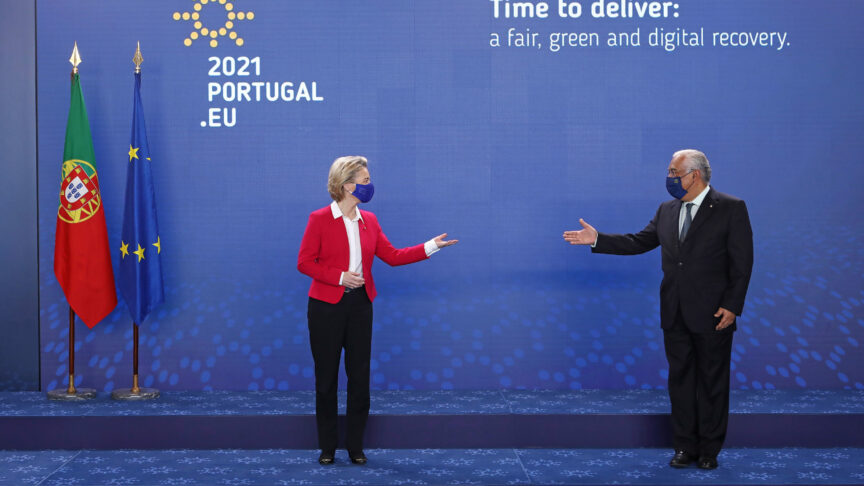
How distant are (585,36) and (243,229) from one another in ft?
8.13

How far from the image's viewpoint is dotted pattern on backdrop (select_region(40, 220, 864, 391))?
493 centimetres

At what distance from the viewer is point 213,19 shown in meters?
4.91

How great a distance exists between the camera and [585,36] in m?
4.93

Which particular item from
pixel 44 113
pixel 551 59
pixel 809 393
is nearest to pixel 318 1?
pixel 551 59

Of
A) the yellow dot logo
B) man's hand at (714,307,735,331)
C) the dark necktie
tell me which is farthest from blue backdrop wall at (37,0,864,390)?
man's hand at (714,307,735,331)

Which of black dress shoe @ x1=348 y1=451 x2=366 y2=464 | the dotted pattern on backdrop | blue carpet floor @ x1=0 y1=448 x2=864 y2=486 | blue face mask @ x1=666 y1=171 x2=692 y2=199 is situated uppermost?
blue face mask @ x1=666 y1=171 x2=692 y2=199

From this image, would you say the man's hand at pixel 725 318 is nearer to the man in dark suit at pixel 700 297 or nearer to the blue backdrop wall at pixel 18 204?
the man in dark suit at pixel 700 297

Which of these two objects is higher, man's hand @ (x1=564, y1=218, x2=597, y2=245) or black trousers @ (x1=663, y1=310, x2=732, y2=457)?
man's hand @ (x1=564, y1=218, x2=597, y2=245)

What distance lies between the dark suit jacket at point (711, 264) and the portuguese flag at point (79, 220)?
129 inches

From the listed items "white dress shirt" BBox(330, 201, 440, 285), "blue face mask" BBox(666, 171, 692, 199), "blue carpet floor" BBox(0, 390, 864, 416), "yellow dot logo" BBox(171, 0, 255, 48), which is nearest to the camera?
"blue face mask" BBox(666, 171, 692, 199)

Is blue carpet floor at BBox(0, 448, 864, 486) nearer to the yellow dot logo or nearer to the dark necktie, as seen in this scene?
the dark necktie

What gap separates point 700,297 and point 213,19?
11.0 feet

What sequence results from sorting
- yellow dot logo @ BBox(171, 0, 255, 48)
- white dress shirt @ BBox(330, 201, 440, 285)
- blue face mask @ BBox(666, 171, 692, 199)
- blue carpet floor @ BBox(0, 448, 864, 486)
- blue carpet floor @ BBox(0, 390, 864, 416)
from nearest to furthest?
blue carpet floor @ BBox(0, 448, 864, 486)
blue face mask @ BBox(666, 171, 692, 199)
white dress shirt @ BBox(330, 201, 440, 285)
blue carpet floor @ BBox(0, 390, 864, 416)
yellow dot logo @ BBox(171, 0, 255, 48)

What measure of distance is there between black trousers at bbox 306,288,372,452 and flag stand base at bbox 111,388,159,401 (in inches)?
53.1
